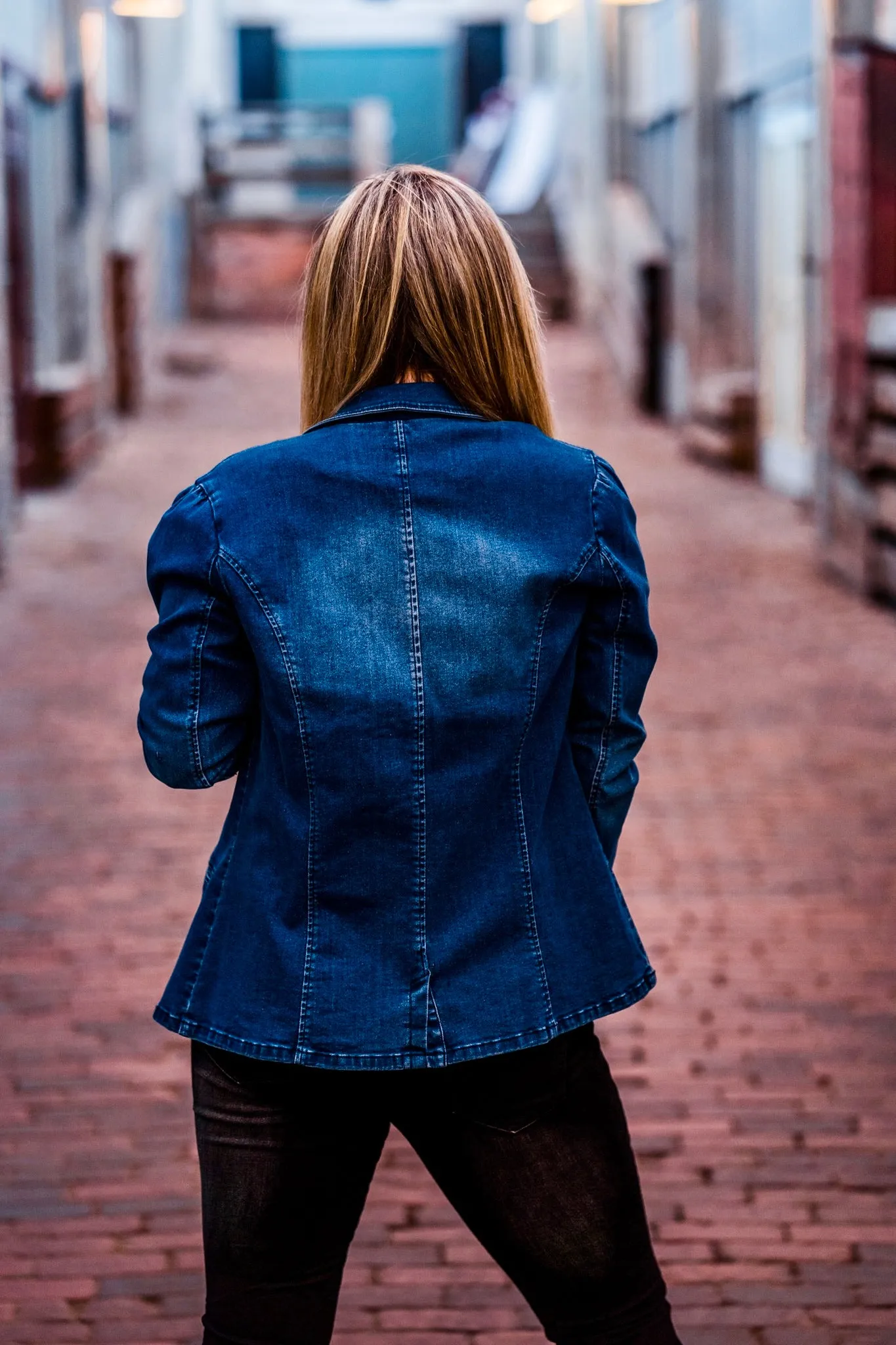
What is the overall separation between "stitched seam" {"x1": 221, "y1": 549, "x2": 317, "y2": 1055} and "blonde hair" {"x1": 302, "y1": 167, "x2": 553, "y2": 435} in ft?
0.68

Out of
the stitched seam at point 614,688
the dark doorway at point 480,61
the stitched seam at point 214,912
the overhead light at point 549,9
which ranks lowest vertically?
the stitched seam at point 214,912

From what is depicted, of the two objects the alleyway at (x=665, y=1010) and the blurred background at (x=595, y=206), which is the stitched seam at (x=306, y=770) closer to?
the alleyway at (x=665, y=1010)

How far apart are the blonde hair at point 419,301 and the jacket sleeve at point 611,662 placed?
0.47 ft

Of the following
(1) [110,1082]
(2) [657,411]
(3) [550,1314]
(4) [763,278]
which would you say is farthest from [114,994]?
(2) [657,411]

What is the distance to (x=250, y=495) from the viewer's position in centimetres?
171

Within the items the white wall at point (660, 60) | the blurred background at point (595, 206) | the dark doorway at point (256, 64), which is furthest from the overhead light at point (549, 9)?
the dark doorway at point (256, 64)

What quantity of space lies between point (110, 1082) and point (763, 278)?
37.6 ft

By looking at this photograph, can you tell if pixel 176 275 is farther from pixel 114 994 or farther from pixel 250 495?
pixel 250 495

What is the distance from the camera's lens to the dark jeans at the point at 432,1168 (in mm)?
1741

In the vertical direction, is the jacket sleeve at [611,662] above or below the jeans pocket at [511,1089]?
above

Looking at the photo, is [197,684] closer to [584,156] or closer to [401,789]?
[401,789]

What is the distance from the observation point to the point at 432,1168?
71.2 inches

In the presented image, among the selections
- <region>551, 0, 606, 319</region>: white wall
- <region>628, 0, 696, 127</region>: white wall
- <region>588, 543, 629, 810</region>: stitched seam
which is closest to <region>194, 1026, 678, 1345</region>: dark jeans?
<region>588, 543, 629, 810</region>: stitched seam

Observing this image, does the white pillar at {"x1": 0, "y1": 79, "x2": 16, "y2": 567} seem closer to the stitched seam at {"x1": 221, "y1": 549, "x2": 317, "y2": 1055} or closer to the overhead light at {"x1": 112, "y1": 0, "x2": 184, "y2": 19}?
the overhead light at {"x1": 112, "y1": 0, "x2": 184, "y2": 19}
